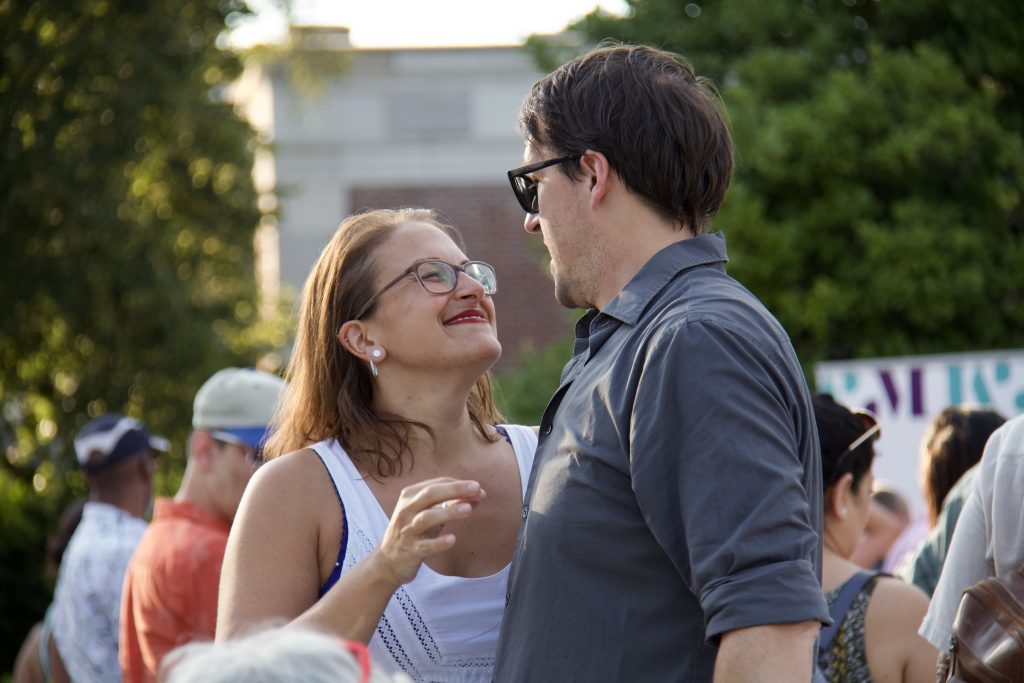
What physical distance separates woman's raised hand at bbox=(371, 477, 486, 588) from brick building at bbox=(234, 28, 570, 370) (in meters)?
18.1

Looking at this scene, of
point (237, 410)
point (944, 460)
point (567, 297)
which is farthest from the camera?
point (237, 410)

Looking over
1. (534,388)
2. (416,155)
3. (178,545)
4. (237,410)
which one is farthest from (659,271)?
(416,155)

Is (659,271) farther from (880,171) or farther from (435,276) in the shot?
(880,171)

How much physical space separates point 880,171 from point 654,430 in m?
9.57

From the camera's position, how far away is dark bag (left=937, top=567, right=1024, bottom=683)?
240 cm

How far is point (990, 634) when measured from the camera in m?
2.44

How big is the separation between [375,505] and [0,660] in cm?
925

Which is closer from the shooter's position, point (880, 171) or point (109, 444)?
point (109, 444)

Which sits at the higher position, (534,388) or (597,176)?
(597,176)

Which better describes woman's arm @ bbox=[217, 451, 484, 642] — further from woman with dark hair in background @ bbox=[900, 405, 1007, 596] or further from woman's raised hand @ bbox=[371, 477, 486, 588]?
woman with dark hair in background @ bbox=[900, 405, 1007, 596]

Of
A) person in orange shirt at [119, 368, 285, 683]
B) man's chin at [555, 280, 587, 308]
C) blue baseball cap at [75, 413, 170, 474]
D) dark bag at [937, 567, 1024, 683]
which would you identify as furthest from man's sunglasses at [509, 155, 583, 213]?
blue baseball cap at [75, 413, 170, 474]

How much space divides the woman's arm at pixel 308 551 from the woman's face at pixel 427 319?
345mm

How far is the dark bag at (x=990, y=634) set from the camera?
2.40 m

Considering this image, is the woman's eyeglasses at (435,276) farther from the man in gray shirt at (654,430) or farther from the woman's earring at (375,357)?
the man in gray shirt at (654,430)
